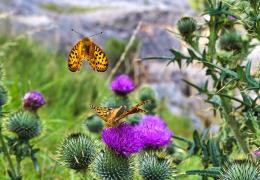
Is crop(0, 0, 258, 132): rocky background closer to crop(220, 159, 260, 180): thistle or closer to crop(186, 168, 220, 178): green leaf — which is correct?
crop(186, 168, 220, 178): green leaf

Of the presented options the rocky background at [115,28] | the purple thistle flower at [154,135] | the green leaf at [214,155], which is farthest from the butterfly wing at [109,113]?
the rocky background at [115,28]

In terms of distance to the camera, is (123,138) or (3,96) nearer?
(123,138)

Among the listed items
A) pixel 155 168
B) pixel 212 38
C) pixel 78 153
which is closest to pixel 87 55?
pixel 78 153

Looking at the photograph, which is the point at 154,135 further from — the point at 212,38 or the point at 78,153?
the point at 212,38

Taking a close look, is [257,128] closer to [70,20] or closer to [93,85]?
[93,85]

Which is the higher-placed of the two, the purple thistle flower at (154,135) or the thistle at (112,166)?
the purple thistle flower at (154,135)

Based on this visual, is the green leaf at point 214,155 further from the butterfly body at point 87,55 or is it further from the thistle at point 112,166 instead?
the butterfly body at point 87,55
